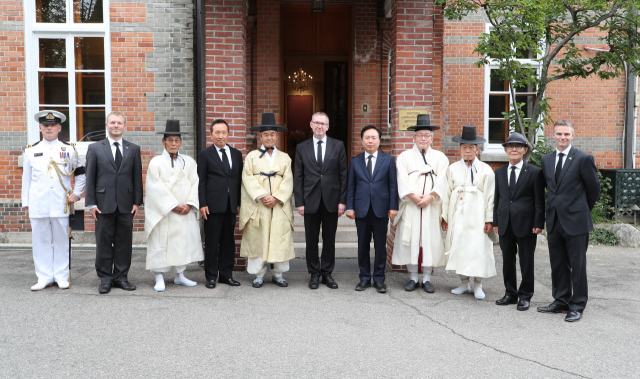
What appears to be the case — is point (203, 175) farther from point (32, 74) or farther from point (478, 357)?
point (32, 74)

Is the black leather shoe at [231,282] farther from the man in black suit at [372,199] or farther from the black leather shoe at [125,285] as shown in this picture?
the man in black suit at [372,199]

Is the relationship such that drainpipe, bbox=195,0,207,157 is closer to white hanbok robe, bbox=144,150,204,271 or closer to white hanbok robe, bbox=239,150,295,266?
white hanbok robe, bbox=144,150,204,271

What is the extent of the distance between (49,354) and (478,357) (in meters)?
3.55

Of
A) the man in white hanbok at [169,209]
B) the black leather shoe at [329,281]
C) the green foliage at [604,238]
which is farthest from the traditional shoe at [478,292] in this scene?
the green foliage at [604,238]

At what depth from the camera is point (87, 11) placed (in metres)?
9.69

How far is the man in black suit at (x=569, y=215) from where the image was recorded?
17.7 feet

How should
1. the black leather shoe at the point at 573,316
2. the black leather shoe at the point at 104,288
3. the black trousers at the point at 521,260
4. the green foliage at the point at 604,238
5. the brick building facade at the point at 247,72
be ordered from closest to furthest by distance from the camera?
the black leather shoe at the point at 573,316 < the black trousers at the point at 521,260 < the black leather shoe at the point at 104,288 < the brick building facade at the point at 247,72 < the green foliage at the point at 604,238

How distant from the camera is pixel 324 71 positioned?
1233 cm

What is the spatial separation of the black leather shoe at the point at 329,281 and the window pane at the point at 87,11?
6610 mm

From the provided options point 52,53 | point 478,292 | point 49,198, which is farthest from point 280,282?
point 52,53

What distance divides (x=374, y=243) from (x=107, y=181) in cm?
334

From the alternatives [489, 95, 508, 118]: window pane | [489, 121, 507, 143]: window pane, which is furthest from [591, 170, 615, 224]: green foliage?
[489, 95, 508, 118]: window pane

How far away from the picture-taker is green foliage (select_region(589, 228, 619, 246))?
977 cm

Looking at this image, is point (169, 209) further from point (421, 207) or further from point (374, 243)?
point (421, 207)
